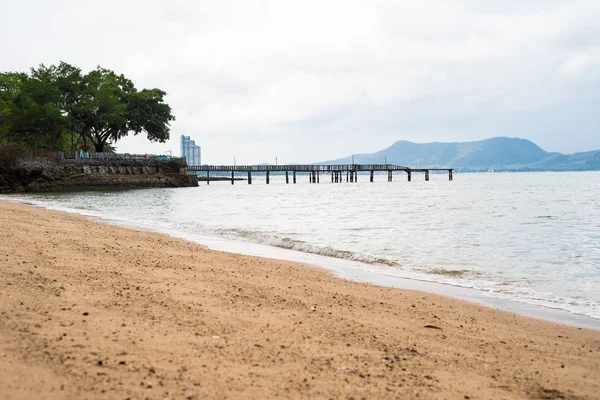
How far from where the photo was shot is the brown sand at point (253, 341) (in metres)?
3.58

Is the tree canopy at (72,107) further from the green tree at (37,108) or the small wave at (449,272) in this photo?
the small wave at (449,272)

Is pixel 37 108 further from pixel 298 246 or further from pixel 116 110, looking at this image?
pixel 298 246

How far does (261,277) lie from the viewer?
26.8 feet

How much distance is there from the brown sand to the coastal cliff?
161 ft

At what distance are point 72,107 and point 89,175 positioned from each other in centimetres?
950

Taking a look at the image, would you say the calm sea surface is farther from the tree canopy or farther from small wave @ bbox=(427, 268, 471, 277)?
the tree canopy

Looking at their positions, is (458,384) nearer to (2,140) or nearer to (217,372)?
(217,372)

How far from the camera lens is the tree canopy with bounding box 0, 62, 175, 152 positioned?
56.9 meters

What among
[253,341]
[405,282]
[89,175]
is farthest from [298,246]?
[89,175]

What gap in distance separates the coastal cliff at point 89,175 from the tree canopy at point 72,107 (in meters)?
5.52

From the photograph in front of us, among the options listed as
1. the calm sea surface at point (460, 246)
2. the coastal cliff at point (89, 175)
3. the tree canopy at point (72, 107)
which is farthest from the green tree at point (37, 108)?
the calm sea surface at point (460, 246)

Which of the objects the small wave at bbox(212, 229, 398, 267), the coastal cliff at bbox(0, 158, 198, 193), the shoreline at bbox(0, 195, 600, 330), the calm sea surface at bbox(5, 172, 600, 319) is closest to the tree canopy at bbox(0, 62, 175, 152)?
the coastal cliff at bbox(0, 158, 198, 193)

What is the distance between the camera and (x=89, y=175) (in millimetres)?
58000

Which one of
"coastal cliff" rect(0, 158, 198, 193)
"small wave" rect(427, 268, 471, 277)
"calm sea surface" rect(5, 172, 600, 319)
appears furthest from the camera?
"coastal cliff" rect(0, 158, 198, 193)
